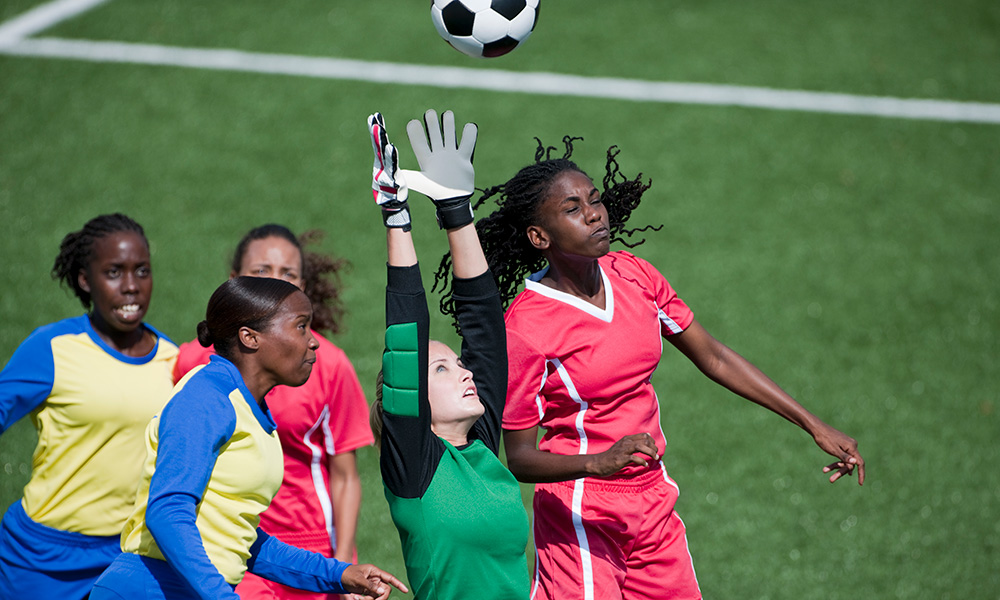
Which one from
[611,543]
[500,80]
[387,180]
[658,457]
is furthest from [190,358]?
[500,80]

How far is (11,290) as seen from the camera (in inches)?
394

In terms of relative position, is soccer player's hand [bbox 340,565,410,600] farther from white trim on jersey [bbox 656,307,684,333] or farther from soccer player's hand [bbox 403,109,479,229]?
white trim on jersey [bbox 656,307,684,333]

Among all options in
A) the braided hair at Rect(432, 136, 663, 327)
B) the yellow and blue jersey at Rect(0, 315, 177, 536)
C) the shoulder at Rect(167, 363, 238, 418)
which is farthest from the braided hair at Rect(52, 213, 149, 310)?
the shoulder at Rect(167, 363, 238, 418)

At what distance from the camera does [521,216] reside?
14.2ft

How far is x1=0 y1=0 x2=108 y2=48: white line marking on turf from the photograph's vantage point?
14.0 meters

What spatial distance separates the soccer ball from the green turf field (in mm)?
3658

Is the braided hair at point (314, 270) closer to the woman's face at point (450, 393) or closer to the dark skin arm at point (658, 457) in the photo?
the dark skin arm at point (658, 457)

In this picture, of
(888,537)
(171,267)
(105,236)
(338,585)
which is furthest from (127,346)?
(171,267)

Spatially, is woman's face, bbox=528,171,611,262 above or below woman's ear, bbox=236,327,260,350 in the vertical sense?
above

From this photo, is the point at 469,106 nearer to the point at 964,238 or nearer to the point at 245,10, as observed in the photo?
the point at 245,10

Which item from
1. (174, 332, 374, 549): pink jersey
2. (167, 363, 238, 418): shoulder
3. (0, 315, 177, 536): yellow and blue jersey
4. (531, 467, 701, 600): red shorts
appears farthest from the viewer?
(174, 332, 374, 549): pink jersey

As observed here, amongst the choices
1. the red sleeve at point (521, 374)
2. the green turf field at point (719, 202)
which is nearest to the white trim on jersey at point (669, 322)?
the red sleeve at point (521, 374)

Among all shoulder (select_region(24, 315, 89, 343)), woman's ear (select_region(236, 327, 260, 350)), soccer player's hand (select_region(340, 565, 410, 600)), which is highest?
woman's ear (select_region(236, 327, 260, 350))

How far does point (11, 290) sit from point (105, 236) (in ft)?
19.3
